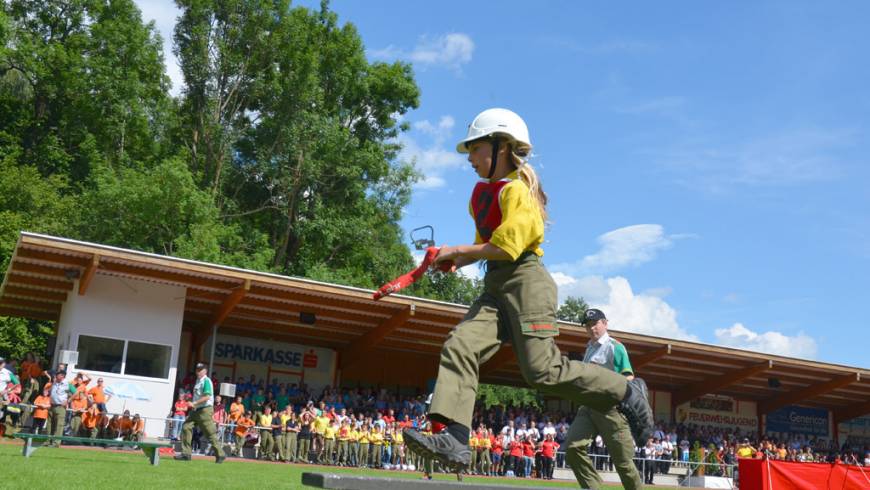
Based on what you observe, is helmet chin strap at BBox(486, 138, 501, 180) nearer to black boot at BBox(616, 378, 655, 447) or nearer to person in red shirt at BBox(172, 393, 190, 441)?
black boot at BBox(616, 378, 655, 447)

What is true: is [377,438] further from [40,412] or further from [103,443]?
[103,443]

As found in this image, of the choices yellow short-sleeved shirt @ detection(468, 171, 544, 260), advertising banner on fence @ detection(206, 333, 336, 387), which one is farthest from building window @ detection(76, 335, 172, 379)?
yellow short-sleeved shirt @ detection(468, 171, 544, 260)

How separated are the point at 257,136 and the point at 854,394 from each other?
3083 cm

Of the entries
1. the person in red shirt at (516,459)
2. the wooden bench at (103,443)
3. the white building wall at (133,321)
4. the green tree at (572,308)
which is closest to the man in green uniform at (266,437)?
the white building wall at (133,321)

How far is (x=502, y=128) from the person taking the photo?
456 cm

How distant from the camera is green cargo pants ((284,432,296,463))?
2208 centimetres

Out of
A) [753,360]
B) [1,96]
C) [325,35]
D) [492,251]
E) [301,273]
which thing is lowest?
[492,251]

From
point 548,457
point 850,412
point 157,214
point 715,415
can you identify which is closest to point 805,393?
point 715,415

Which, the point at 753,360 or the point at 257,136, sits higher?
the point at 257,136

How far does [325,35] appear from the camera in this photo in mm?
44625

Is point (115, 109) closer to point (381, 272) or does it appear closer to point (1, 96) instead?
point (1, 96)

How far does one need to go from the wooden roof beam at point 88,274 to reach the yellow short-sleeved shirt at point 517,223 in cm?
1737

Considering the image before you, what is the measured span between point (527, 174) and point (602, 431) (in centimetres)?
317

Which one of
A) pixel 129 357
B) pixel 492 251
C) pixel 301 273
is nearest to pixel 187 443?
pixel 129 357
